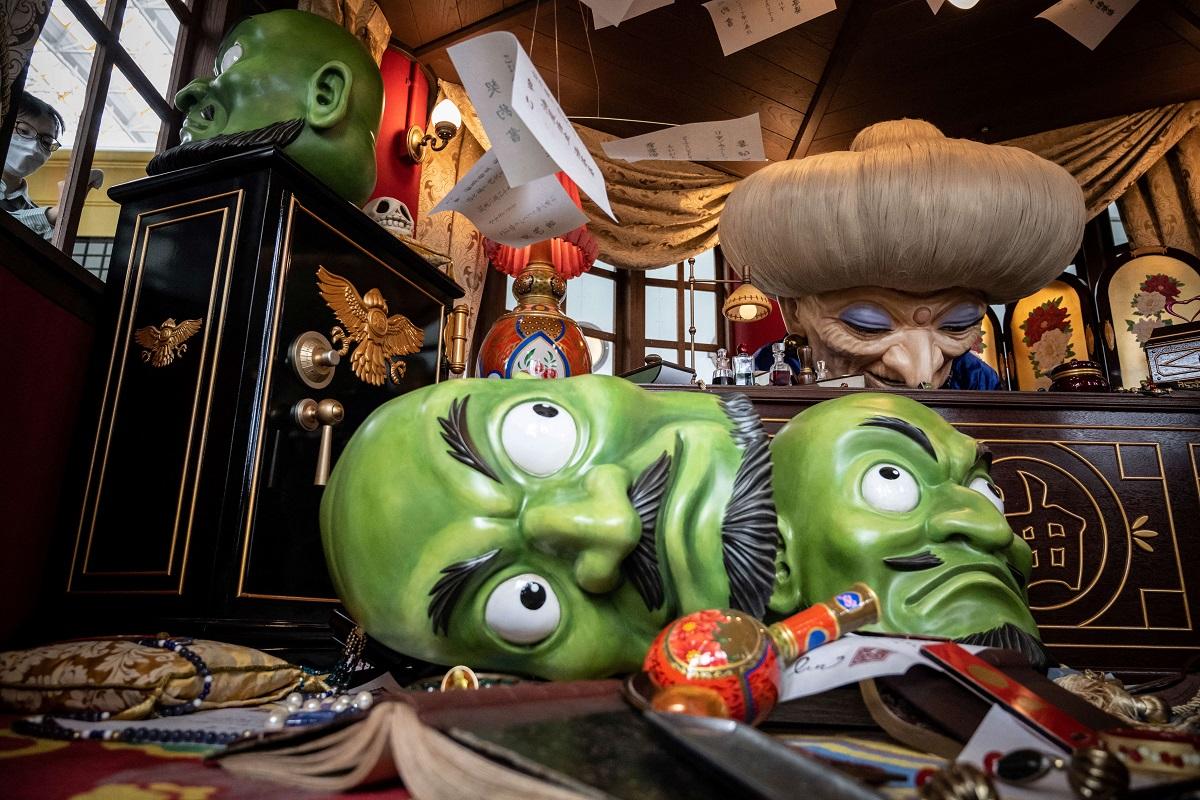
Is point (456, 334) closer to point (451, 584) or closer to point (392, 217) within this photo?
point (392, 217)

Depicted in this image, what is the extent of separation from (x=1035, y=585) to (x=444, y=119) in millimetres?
2500

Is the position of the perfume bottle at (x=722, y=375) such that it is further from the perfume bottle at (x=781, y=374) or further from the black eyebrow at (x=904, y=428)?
the black eyebrow at (x=904, y=428)

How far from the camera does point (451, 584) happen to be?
0.47 meters

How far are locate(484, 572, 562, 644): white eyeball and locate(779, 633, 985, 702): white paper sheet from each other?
150mm

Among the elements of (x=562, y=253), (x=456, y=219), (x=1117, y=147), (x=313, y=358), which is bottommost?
(x=313, y=358)

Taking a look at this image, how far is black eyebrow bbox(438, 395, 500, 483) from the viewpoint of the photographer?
50cm

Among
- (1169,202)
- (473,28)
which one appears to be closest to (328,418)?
(473,28)

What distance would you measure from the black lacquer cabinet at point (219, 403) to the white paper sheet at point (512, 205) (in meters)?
0.30

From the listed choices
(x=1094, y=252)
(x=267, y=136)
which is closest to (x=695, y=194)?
(x=1094, y=252)

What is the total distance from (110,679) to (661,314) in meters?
3.75

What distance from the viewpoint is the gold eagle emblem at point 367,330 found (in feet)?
3.69

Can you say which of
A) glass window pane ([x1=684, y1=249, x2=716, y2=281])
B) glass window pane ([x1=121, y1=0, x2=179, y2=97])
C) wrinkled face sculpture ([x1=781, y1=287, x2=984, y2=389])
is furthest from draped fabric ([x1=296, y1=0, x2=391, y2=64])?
glass window pane ([x1=684, y1=249, x2=716, y2=281])

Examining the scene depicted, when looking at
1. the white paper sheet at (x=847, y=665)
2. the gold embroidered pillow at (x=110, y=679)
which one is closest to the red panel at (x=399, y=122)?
the gold embroidered pillow at (x=110, y=679)

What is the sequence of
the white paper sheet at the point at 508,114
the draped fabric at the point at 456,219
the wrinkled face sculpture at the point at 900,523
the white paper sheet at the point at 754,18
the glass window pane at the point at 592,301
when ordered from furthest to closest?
1. the glass window pane at the point at 592,301
2. the draped fabric at the point at 456,219
3. the white paper sheet at the point at 754,18
4. the white paper sheet at the point at 508,114
5. the wrinkled face sculpture at the point at 900,523
